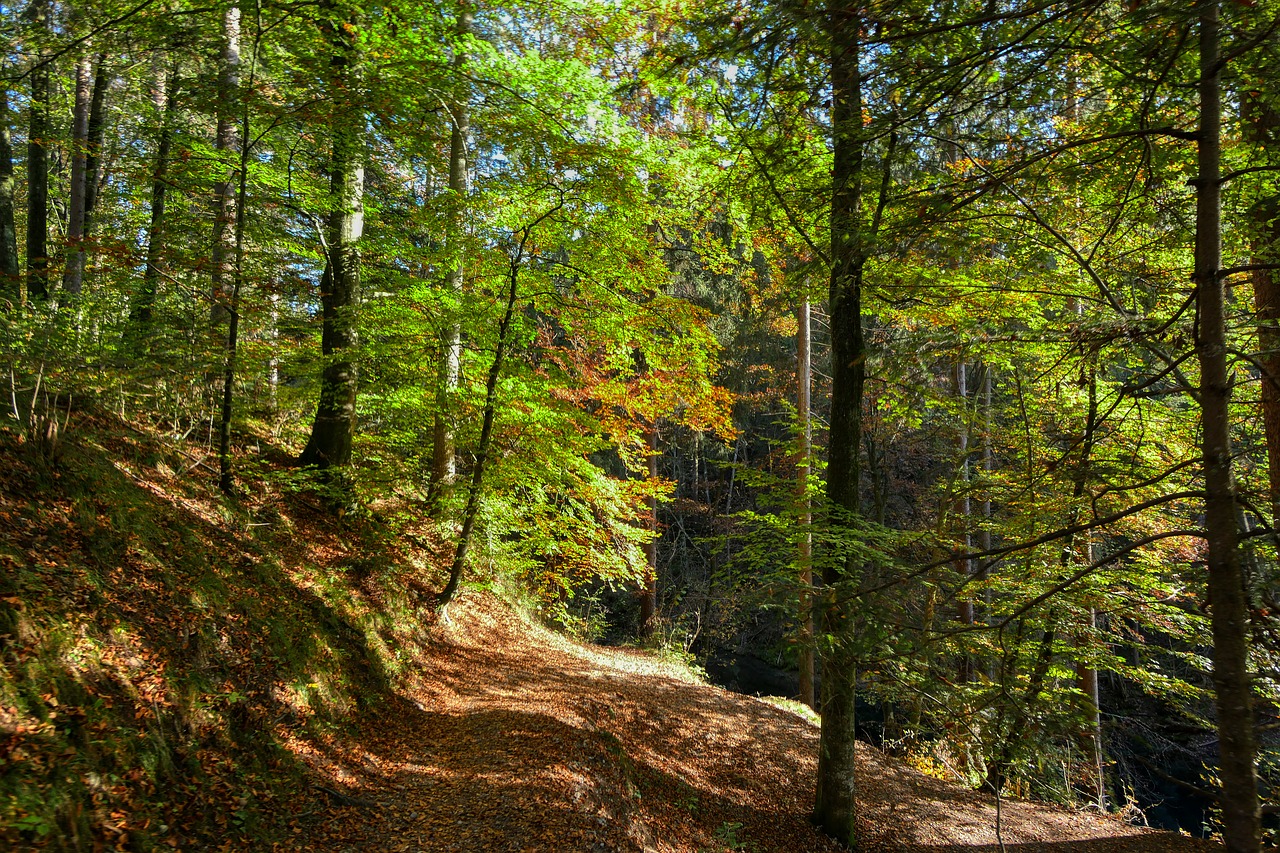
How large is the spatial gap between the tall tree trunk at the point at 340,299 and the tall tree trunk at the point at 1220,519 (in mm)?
7564

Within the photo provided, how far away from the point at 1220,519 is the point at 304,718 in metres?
6.08

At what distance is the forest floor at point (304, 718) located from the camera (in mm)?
3166

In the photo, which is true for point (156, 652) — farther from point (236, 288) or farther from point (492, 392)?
point (492, 392)

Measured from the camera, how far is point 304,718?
16.0 ft

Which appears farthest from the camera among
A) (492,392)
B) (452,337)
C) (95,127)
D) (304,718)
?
(95,127)

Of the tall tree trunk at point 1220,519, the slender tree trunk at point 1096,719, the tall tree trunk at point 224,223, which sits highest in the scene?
the tall tree trunk at point 224,223

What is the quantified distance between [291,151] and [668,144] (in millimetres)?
4924

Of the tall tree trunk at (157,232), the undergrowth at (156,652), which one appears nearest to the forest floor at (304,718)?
the undergrowth at (156,652)

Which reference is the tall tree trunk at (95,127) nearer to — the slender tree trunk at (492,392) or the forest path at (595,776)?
the slender tree trunk at (492,392)

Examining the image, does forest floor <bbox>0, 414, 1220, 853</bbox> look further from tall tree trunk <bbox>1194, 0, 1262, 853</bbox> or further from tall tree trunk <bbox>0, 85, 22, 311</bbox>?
tall tree trunk <bbox>0, 85, 22, 311</bbox>

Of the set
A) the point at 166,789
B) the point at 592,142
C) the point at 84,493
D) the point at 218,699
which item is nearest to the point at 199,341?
the point at 84,493


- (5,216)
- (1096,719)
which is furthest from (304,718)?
(5,216)

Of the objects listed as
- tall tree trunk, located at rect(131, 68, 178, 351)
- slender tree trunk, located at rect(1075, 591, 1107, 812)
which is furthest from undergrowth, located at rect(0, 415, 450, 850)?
slender tree trunk, located at rect(1075, 591, 1107, 812)

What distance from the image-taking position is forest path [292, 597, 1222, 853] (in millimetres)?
4324
